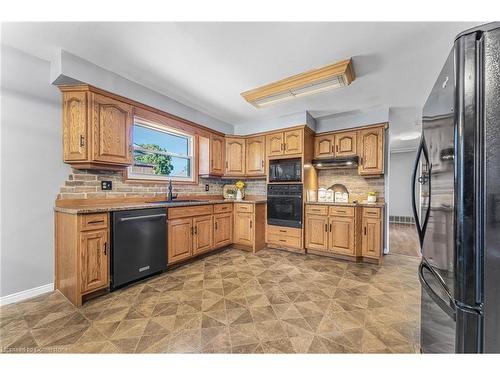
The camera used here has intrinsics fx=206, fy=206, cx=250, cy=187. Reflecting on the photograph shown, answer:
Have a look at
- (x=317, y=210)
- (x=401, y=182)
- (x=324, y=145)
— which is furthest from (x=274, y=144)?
(x=401, y=182)

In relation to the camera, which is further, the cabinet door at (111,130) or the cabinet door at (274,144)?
the cabinet door at (274,144)

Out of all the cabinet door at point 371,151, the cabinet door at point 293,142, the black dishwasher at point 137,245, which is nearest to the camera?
the black dishwasher at point 137,245

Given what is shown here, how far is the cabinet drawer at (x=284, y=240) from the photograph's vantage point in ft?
11.6

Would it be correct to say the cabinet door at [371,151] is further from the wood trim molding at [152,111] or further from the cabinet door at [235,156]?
the wood trim molding at [152,111]

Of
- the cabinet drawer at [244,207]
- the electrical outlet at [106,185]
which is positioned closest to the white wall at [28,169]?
the electrical outlet at [106,185]

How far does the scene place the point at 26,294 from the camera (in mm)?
2047

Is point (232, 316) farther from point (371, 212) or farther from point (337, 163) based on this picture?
point (337, 163)

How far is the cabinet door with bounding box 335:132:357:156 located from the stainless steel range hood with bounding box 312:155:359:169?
0.11 m

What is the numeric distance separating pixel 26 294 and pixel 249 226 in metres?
2.76

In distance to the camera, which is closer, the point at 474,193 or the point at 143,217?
the point at 474,193

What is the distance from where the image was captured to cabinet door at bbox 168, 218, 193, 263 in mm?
2703

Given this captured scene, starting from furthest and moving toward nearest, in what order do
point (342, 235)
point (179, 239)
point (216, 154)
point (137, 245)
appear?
point (216, 154)
point (342, 235)
point (179, 239)
point (137, 245)

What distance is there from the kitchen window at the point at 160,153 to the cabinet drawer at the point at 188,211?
76cm
